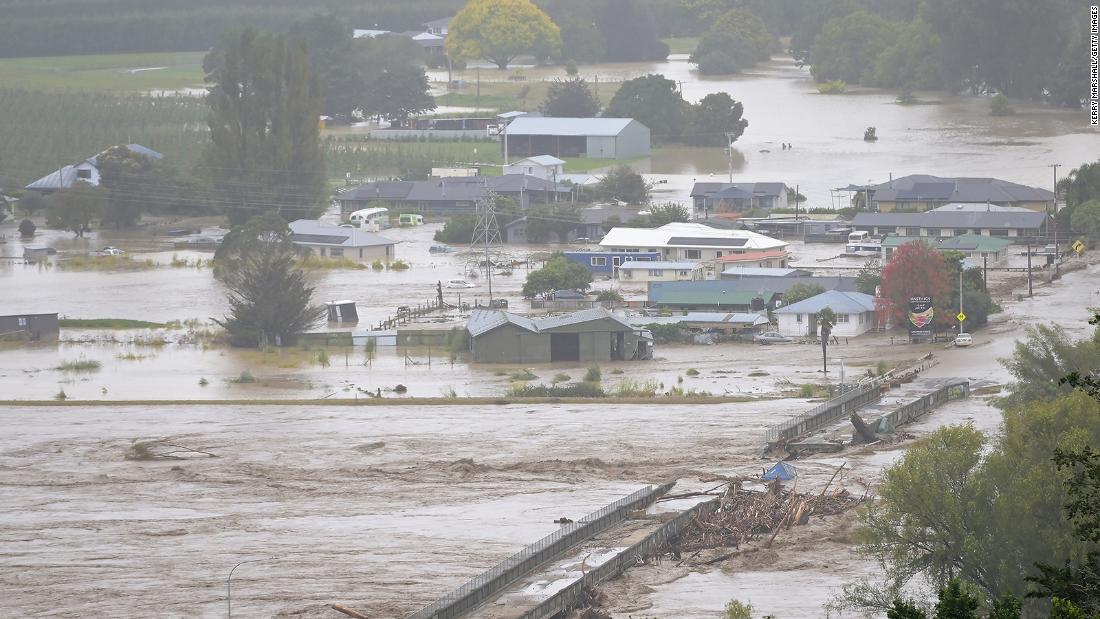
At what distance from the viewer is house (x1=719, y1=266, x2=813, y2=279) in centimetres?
3903

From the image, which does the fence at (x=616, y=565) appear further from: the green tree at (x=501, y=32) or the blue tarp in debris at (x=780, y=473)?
the green tree at (x=501, y=32)

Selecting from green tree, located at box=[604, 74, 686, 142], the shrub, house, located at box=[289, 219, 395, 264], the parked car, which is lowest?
the shrub

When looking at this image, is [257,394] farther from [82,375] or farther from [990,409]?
[990,409]

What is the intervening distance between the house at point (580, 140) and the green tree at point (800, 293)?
88.4ft

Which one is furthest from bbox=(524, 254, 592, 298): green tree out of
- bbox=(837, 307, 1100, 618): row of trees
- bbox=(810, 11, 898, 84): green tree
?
bbox=(810, 11, 898, 84): green tree

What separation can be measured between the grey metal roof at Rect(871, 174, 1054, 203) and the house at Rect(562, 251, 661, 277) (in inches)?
404

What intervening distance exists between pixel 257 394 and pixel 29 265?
17.5m

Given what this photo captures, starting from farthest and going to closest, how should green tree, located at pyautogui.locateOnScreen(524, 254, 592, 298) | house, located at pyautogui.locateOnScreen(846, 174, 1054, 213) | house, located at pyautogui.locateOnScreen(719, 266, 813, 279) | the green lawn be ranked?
the green lawn < house, located at pyautogui.locateOnScreen(846, 174, 1054, 213) < house, located at pyautogui.locateOnScreen(719, 266, 813, 279) < green tree, located at pyautogui.locateOnScreen(524, 254, 592, 298)

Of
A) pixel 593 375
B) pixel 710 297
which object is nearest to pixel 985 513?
pixel 593 375

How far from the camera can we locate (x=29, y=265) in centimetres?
4622

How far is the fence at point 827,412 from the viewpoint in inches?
989

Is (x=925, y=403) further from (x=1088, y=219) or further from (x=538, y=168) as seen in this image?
(x=538, y=168)

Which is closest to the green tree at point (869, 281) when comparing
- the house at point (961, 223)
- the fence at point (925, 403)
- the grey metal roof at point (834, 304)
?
the grey metal roof at point (834, 304)

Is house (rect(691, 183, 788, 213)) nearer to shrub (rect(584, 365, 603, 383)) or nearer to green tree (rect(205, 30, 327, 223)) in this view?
green tree (rect(205, 30, 327, 223))
